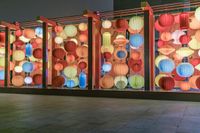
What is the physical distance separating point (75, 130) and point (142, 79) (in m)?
4.51

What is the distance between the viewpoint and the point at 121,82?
8.40 m

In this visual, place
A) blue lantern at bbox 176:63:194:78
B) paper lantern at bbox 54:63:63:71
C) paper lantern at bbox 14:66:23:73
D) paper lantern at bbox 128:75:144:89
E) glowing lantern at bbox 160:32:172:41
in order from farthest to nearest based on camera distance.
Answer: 1. paper lantern at bbox 14:66:23:73
2. paper lantern at bbox 54:63:63:71
3. paper lantern at bbox 128:75:144:89
4. glowing lantern at bbox 160:32:172:41
5. blue lantern at bbox 176:63:194:78

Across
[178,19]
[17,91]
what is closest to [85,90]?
[17,91]

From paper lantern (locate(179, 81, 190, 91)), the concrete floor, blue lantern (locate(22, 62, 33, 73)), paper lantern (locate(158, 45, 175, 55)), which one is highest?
paper lantern (locate(158, 45, 175, 55))

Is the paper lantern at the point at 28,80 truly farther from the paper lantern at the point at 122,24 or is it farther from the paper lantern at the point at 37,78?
the paper lantern at the point at 122,24

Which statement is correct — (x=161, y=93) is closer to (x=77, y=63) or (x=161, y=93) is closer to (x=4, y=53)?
(x=77, y=63)

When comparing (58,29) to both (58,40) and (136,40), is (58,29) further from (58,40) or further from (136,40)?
(136,40)

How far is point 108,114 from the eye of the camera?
5.25 m

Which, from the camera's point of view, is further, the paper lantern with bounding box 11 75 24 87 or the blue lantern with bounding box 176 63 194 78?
the paper lantern with bounding box 11 75 24 87

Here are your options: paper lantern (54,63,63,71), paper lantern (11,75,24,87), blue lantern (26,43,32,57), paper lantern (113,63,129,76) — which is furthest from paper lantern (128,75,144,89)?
paper lantern (11,75,24,87)

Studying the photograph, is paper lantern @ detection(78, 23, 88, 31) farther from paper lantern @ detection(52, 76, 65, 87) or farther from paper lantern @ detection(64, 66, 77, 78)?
paper lantern @ detection(52, 76, 65, 87)

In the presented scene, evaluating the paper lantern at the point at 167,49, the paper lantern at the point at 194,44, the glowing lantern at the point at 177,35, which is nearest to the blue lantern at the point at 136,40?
the paper lantern at the point at 167,49

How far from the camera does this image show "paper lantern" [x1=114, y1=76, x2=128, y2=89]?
27.5 feet

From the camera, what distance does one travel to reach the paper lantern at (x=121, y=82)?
8.38 m
